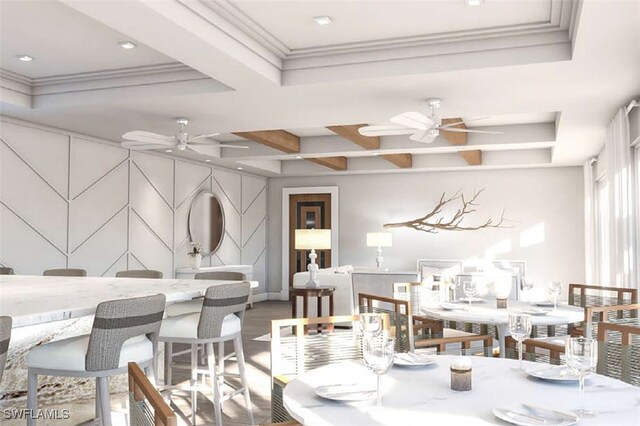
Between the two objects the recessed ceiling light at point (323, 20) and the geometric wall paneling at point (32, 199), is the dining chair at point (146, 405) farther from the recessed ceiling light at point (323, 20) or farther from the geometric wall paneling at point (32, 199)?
the geometric wall paneling at point (32, 199)

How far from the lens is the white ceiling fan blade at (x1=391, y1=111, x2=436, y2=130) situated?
4.33 m

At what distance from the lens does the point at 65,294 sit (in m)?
2.90

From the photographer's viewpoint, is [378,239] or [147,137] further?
[378,239]

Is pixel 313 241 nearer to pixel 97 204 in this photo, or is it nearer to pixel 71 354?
pixel 97 204

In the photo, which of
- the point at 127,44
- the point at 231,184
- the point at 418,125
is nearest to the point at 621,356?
the point at 418,125

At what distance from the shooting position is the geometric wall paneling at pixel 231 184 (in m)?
9.44

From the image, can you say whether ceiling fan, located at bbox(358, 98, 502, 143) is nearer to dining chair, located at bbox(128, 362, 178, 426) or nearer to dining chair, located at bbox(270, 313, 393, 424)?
dining chair, located at bbox(270, 313, 393, 424)

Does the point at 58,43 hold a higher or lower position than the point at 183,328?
higher

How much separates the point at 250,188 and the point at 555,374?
8.88m

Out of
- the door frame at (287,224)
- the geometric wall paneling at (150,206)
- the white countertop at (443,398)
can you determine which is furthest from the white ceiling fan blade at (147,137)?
the door frame at (287,224)

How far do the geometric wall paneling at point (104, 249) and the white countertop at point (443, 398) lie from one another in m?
5.27

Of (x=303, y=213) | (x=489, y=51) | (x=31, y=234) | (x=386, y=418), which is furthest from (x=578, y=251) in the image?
(x=386, y=418)

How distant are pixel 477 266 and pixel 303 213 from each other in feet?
A: 11.1

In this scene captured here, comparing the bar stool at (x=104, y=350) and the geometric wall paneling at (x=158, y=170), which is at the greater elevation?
the geometric wall paneling at (x=158, y=170)
